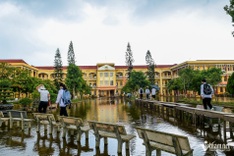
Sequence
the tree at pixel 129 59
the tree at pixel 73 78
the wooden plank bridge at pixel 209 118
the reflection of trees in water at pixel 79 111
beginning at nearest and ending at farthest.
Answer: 1. the wooden plank bridge at pixel 209 118
2. the reflection of trees in water at pixel 79 111
3. the tree at pixel 73 78
4. the tree at pixel 129 59

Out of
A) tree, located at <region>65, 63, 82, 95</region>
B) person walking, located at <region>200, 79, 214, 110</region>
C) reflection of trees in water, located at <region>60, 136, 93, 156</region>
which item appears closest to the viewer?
reflection of trees in water, located at <region>60, 136, 93, 156</region>

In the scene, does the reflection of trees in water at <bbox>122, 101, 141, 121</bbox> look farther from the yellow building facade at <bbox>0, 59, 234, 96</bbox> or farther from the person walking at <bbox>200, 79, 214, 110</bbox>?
Answer: the yellow building facade at <bbox>0, 59, 234, 96</bbox>

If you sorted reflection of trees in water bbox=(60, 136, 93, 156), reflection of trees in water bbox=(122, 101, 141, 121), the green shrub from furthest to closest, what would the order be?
the green shrub → reflection of trees in water bbox=(122, 101, 141, 121) → reflection of trees in water bbox=(60, 136, 93, 156)

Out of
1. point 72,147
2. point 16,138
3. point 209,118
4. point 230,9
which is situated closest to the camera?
point 72,147

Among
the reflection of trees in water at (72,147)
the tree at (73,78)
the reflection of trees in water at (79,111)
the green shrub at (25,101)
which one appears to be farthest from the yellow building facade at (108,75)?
the reflection of trees in water at (72,147)

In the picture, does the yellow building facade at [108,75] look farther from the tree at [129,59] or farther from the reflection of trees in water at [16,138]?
the reflection of trees in water at [16,138]

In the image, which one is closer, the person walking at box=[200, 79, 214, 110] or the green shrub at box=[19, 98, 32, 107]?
the person walking at box=[200, 79, 214, 110]

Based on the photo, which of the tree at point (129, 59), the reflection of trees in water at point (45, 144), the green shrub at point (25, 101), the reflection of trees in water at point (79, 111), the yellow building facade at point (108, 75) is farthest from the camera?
the yellow building facade at point (108, 75)

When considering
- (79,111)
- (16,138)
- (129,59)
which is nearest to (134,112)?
(79,111)

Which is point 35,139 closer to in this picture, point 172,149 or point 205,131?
point 172,149

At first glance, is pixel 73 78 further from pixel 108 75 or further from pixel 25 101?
pixel 108 75

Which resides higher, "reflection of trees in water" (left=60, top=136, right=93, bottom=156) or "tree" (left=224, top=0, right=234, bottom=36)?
"tree" (left=224, top=0, right=234, bottom=36)

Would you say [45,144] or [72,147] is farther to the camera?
[45,144]

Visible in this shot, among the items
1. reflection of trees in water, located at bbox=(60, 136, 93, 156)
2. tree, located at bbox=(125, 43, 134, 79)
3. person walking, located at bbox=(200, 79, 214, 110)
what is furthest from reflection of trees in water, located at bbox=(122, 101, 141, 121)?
tree, located at bbox=(125, 43, 134, 79)
